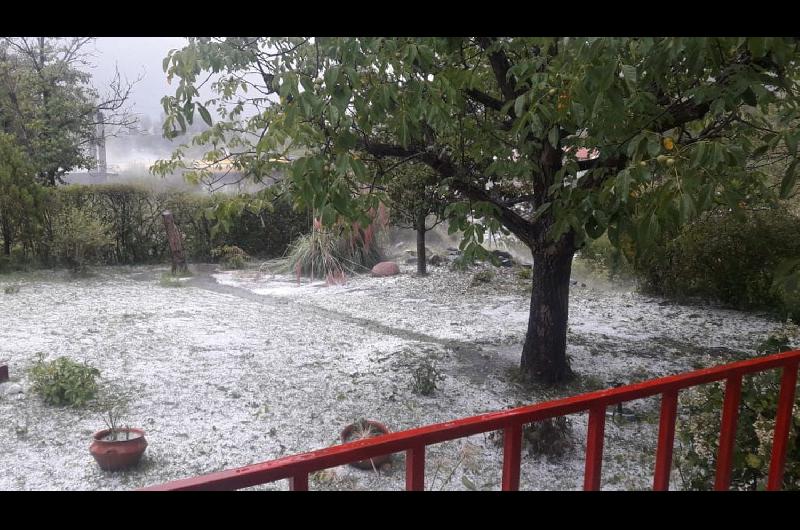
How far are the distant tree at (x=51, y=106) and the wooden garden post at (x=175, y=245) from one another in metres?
2.50

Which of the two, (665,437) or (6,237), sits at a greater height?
(665,437)

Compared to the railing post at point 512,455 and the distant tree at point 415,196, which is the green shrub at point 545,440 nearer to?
the railing post at point 512,455

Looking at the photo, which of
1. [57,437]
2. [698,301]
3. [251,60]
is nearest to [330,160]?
[251,60]

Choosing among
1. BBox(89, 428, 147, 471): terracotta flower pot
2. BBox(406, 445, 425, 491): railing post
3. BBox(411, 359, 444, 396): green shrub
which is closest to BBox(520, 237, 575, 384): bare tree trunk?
BBox(411, 359, 444, 396): green shrub

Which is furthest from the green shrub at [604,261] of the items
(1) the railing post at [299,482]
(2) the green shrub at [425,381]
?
(1) the railing post at [299,482]

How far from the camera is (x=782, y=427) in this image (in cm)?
195

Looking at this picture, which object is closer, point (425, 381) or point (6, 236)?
point (425, 381)

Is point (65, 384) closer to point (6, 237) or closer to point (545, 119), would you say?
point (545, 119)

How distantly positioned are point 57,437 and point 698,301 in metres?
7.34

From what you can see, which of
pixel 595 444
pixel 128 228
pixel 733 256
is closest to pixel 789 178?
pixel 595 444

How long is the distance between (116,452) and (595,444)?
2.72 metres

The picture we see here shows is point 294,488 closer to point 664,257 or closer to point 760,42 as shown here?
point 760,42

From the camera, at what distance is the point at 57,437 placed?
3.63 meters
